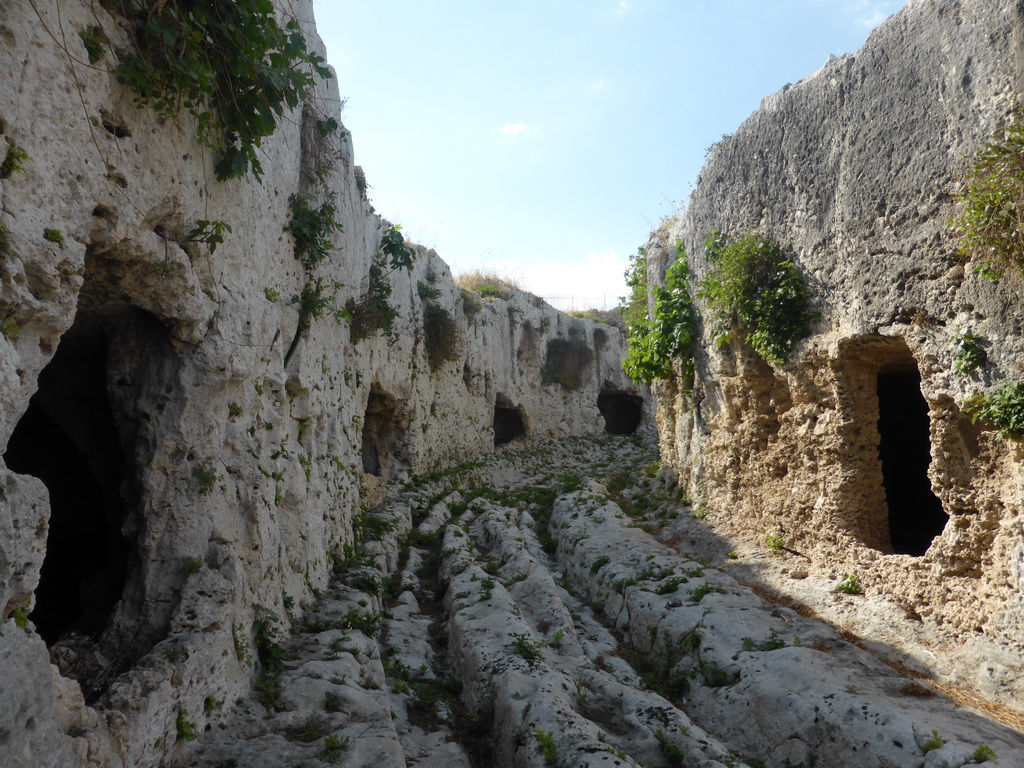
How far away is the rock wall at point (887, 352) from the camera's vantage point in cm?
745

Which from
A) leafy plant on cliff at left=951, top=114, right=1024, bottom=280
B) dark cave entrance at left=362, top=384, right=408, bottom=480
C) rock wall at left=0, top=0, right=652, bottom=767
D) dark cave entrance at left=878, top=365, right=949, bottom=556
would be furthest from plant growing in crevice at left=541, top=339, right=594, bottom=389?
leafy plant on cliff at left=951, top=114, right=1024, bottom=280

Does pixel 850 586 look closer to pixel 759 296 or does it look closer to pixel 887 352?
pixel 887 352

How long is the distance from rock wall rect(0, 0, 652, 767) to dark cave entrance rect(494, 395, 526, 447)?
18582 mm

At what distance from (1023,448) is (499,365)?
70.2ft

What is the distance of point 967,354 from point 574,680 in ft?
19.0

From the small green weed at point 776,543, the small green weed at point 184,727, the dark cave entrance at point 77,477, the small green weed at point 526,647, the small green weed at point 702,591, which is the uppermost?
the dark cave entrance at point 77,477

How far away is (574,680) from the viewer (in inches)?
285

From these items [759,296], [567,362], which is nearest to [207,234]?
[759,296]

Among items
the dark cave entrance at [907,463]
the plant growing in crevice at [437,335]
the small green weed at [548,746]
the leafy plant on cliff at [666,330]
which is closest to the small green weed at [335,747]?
the small green weed at [548,746]

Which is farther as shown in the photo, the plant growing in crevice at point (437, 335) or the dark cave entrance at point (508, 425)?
the dark cave entrance at point (508, 425)

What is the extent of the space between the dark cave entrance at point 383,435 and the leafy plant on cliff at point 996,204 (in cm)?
1271

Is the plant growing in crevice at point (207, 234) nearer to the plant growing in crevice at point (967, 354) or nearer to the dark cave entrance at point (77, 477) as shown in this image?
the dark cave entrance at point (77, 477)

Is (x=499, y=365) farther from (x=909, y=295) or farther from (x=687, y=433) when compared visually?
(x=909, y=295)

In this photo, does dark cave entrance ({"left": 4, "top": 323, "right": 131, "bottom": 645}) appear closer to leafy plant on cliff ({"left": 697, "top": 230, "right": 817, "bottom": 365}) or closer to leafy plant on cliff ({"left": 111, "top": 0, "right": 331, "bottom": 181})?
leafy plant on cliff ({"left": 111, "top": 0, "right": 331, "bottom": 181})
